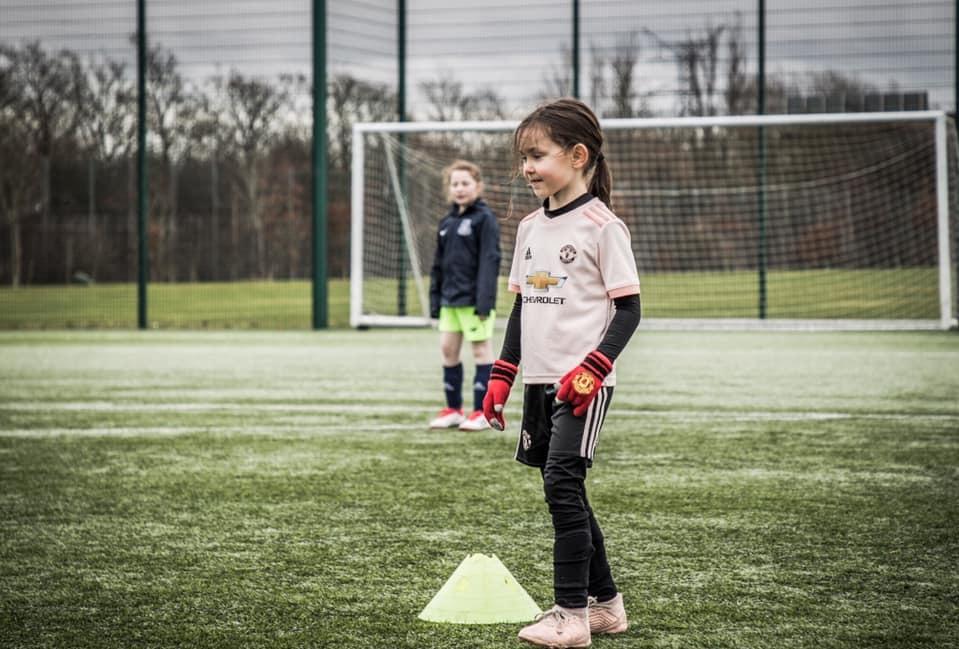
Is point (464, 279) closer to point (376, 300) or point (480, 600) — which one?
point (480, 600)

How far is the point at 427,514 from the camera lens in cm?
434

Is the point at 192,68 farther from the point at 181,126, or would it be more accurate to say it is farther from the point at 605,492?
the point at 605,492

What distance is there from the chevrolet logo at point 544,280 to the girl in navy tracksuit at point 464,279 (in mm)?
3732

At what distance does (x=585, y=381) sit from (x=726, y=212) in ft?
46.6

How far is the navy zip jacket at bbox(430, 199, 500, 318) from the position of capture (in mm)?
6891

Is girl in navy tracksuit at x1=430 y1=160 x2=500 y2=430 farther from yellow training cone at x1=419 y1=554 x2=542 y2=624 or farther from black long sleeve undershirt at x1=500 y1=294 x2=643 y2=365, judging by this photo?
black long sleeve undershirt at x1=500 y1=294 x2=643 y2=365

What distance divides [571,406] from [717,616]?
662 millimetres

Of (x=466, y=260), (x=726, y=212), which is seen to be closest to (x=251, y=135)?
(x=726, y=212)

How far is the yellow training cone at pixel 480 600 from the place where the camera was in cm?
300

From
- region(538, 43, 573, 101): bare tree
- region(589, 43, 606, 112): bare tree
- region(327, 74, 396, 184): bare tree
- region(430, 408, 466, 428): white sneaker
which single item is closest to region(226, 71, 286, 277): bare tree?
region(327, 74, 396, 184): bare tree

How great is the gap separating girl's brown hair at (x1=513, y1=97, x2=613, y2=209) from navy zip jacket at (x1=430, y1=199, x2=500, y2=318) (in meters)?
3.71

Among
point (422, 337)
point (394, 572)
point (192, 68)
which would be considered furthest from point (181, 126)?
point (394, 572)

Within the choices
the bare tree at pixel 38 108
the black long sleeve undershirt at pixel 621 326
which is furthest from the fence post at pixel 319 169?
the black long sleeve undershirt at pixel 621 326

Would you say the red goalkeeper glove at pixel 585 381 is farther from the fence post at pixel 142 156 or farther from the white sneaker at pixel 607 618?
the fence post at pixel 142 156
